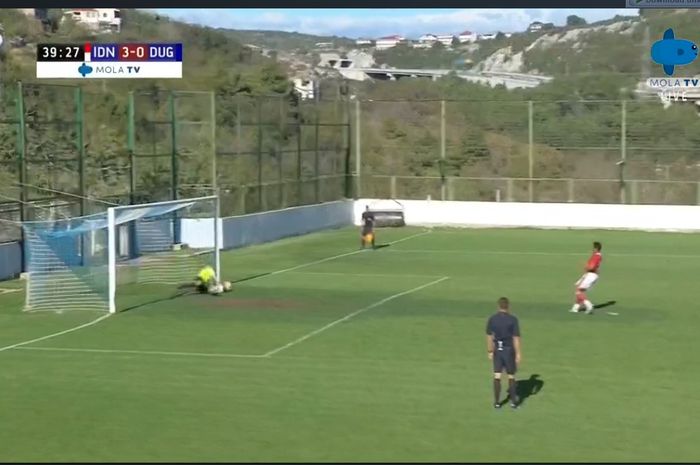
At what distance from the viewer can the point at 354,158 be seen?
5691cm

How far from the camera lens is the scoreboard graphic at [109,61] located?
4188cm

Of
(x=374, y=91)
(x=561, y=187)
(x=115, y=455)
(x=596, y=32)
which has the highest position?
(x=596, y=32)

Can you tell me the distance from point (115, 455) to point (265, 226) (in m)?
30.9

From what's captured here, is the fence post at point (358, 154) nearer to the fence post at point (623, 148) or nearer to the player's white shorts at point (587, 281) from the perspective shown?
the fence post at point (623, 148)

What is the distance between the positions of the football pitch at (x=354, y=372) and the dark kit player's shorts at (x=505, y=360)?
640 mm

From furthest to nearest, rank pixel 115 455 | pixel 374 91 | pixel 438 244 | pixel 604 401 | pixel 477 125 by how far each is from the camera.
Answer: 1. pixel 374 91
2. pixel 477 125
3. pixel 438 244
4. pixel 604 401
5. pixel 115 455

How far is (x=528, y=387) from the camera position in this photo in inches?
774

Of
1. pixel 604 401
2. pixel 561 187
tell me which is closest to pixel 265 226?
pixel 561 187

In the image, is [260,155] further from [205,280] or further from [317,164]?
[205,280]

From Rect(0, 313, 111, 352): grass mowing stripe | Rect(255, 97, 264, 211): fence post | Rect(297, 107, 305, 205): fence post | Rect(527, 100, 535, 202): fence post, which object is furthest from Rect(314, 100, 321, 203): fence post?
Rect(0, 313, 111, 352): grass mowing stripe

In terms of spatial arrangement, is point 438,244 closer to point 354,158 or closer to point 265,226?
point 265,226

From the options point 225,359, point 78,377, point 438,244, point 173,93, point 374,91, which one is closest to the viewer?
point 78,377

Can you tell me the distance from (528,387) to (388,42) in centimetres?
9478

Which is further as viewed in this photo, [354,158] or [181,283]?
[354,158]
